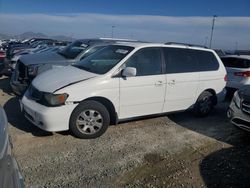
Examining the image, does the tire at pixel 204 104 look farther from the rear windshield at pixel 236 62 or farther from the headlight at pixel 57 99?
the headlight at pixel 57 99

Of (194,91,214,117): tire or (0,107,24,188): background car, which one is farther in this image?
(194,91,214,117): tire

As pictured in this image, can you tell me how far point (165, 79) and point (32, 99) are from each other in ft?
8.47

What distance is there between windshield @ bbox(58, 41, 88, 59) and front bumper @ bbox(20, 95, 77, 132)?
3.70 metres

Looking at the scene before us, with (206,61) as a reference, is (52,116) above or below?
below

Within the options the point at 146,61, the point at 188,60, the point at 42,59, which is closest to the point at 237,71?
the point at 188,60

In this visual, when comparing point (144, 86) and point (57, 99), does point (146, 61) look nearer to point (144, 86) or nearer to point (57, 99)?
point (144, 86)

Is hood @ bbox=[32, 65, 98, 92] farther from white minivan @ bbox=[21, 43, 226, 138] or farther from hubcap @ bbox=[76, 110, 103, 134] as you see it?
hubcap @ bbox=[76, 110, 103, 134]

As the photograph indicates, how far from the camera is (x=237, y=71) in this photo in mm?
8805

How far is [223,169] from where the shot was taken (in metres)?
4.36

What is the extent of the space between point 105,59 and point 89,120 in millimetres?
1448

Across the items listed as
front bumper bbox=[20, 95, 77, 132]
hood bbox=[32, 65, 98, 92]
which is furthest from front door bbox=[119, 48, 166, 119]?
front bumper bbox=[20, 95, 77, 132]

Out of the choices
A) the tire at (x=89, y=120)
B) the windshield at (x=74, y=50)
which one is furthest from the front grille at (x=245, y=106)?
the windshield at (x=74, y=50)

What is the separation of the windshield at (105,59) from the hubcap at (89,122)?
0.81 meters

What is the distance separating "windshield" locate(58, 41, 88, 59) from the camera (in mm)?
8711
